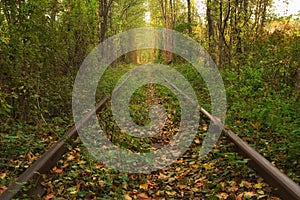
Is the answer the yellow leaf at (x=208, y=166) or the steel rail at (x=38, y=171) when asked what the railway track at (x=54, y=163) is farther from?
the yellow leaf at (x=208, y=166)

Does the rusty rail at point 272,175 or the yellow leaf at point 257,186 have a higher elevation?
the rusty rail at point 272,175

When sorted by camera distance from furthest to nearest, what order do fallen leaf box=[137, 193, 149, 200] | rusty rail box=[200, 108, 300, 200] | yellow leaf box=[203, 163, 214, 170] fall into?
yellow leaf box=[203, 163, 214, 170] → fallen leaf box=[137, 193, 149, 200] → rusty rail box=[200, 108, 300, 200]

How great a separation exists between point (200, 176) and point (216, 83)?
21.9ft

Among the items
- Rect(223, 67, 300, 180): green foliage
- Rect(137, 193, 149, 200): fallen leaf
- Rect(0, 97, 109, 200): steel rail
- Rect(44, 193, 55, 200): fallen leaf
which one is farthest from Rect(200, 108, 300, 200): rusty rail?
Rect(0, 97, 109, 200): steel rail

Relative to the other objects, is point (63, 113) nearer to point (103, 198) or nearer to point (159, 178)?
point (159, 178)

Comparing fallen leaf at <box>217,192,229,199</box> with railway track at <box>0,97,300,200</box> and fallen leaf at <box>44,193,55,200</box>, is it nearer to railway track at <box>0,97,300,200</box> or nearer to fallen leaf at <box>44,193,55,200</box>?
railway track at <box>0,97,300,200</box>

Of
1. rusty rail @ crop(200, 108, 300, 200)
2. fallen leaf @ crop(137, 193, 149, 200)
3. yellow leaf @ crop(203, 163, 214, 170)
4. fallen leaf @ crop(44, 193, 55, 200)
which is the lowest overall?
fallen leaf @ crop(137, 193, 149, 200)

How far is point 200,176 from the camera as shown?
14.1 ft

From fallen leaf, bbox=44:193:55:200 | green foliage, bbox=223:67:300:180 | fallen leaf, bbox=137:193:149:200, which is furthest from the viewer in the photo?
green foliage, bbox=223:67:300:180

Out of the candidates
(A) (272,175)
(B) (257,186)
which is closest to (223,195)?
(B) (257,186)

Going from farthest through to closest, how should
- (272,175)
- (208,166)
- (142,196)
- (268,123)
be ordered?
1. (268,123)
2. (208,166)
3. (142,196)
4. (272,175)

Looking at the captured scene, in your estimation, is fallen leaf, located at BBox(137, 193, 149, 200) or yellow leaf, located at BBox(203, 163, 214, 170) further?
yellow leaf, located at BBox(203, 163, 214, 170)

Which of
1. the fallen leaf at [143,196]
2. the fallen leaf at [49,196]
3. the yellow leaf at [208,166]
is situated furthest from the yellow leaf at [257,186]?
the fallen leaf at [49,196]

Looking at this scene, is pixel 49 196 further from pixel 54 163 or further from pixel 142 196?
pixel 142 196
